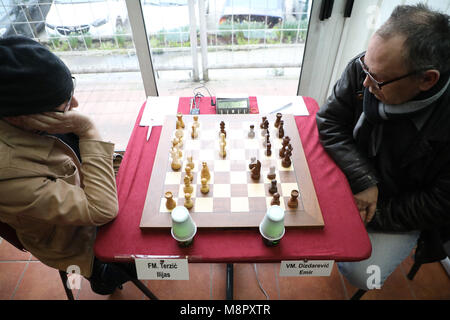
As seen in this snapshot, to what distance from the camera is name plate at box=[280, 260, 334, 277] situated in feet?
3.28

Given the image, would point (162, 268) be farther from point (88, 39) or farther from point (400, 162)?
point (88, 39)

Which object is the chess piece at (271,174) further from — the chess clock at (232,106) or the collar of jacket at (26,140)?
the collar of jacket at (26,140)

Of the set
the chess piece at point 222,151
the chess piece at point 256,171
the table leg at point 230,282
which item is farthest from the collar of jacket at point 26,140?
the table leg at point 230,282

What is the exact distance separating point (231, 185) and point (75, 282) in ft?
3.71

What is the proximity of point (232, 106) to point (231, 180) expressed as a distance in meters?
0.57

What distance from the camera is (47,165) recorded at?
1049 mm

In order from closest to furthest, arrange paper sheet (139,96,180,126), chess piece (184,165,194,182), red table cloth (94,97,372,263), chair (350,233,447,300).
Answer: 1. red table cloth (94,97,372,263)
2. chess piece (184,165,194,182)
3. chair (350,233,447,300)
4. paper sheet (139,96,180,126)

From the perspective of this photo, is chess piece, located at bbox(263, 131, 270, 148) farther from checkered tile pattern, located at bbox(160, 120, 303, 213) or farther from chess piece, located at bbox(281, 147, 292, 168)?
Answer: chess piece, located at bbox(281, 147, 292, 168)

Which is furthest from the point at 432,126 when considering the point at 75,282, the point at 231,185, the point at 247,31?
the point at 75,282

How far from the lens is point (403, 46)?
1013 mm

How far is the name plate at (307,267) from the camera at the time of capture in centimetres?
100

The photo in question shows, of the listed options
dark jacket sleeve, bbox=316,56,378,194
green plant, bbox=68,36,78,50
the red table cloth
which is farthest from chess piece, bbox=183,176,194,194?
green plant, bbox=68,36,78,50

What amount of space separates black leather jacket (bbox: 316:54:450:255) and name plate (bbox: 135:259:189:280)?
807 mm

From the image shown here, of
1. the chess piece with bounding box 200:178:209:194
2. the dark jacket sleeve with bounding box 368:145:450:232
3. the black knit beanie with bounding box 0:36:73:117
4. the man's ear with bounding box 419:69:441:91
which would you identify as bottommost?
the dark jacket sleeve with bounding box 368:145:450:232
